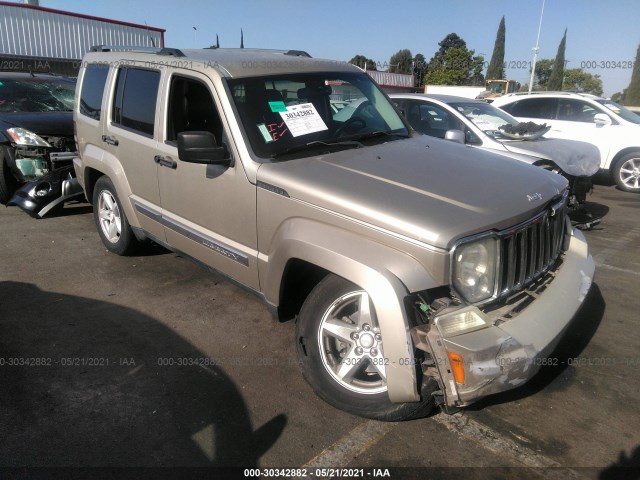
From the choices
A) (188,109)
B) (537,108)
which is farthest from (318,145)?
(537,108)

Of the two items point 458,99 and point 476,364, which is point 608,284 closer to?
point 476,364

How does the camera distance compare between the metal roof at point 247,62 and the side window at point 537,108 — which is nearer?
the metal roof at point 247,62

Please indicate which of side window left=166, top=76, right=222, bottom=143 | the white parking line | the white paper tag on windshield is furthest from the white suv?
the white parking line

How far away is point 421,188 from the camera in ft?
9.02

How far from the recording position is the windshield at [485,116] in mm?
7062

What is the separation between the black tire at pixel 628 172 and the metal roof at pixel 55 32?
2021 cm

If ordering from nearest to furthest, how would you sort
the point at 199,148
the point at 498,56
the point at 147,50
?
the point at 199,148 → the point at 147,50 → the point at 498,56

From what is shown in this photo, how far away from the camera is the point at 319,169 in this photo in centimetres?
300

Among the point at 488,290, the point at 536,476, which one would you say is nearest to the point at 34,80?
the point at 488,290

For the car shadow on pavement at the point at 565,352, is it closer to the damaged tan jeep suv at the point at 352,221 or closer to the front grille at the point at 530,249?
the front grille at the point at 530,249

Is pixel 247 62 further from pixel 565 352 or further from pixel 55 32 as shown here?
pixel 55 32

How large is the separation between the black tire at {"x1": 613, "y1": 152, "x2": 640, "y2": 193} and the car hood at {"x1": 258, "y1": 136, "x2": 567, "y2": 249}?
7417mm

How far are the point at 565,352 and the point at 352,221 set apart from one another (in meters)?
2.04

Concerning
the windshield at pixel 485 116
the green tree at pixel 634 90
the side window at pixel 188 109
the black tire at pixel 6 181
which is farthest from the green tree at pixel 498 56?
the side window at pixel 188 109
